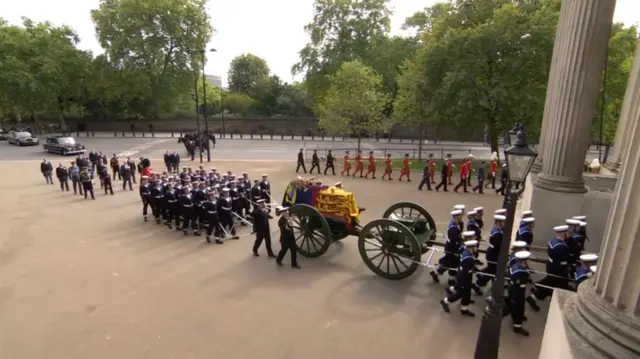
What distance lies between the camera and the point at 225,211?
434 inches

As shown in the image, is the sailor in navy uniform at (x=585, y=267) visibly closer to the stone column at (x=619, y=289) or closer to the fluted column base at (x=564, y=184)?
the fluted column base at (x=564, y=184)

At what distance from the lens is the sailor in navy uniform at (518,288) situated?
6.37 m

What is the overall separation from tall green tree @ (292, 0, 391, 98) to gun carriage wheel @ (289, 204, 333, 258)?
3109cm

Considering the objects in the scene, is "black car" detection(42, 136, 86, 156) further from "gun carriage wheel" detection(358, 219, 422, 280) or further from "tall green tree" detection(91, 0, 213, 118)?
"gun carriage wheel" detection(358, 219, 422, 280)

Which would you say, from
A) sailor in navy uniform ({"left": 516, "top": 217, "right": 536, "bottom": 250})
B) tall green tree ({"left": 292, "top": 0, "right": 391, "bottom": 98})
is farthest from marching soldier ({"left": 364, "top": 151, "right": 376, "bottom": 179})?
tall green tree ({"left": 292, "top": 0, "right": 391, "bottom": 98})

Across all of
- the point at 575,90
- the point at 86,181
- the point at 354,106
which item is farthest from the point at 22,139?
the point at 575,90

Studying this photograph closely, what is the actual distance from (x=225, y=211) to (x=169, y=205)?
2.19 m

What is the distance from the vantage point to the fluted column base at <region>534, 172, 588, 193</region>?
8391 millimetres

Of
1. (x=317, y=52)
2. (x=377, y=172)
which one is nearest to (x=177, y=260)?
(x=377, y=172)

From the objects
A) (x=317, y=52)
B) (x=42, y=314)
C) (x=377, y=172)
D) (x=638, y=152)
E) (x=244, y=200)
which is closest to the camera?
(x=638, y=152)

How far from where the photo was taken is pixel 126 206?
1466 cm

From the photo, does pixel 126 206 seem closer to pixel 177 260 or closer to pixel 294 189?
pixel 177 260

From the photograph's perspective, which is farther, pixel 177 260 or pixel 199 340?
pixel 177 260

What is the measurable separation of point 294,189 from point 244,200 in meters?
2.63
